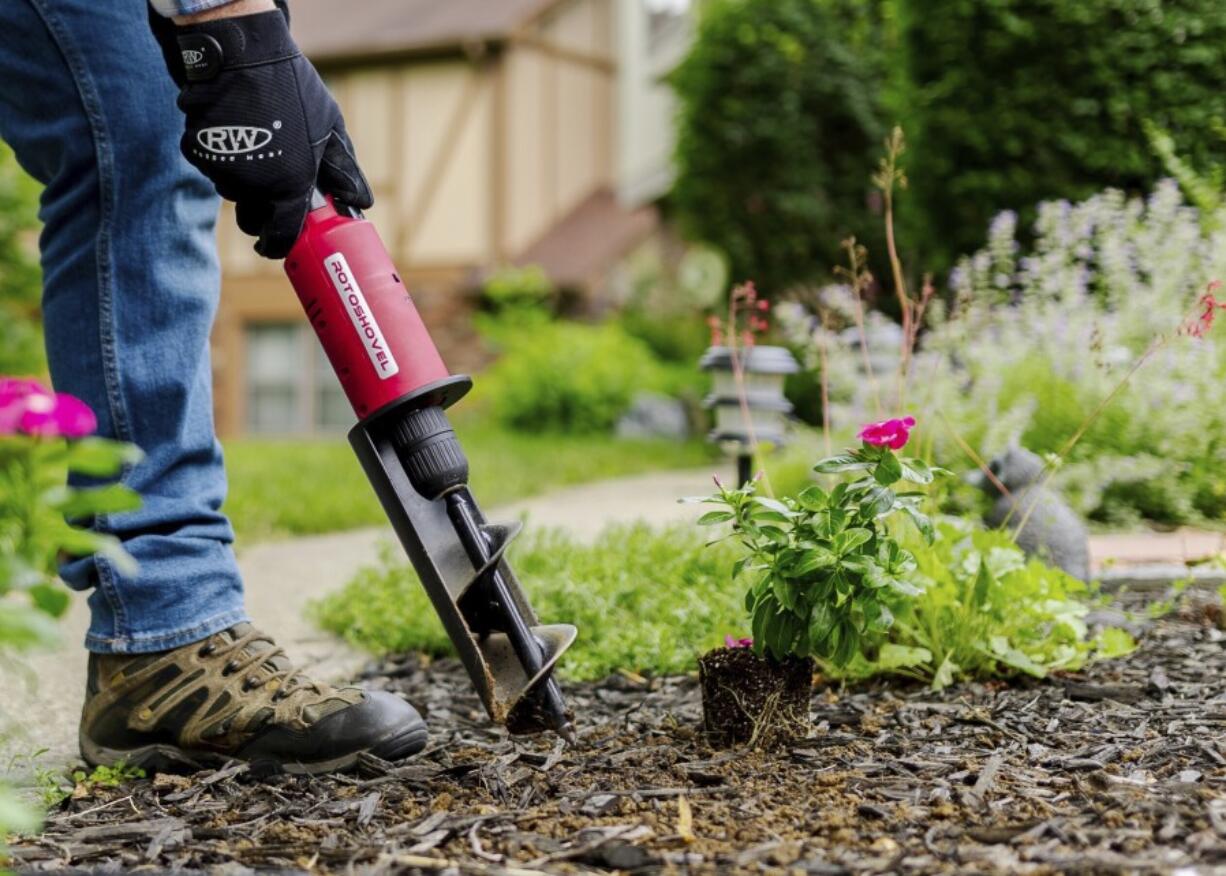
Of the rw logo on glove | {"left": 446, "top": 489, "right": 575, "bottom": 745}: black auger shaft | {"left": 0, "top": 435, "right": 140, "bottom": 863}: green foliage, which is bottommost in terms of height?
{"left": 446, "top": 489, "right": 575, "bottom": 745}: black auger shaft

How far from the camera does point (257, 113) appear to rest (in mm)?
1650

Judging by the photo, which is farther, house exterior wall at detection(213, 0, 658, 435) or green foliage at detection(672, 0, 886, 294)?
house exterior wall at detection(213, 0, 658, 435)

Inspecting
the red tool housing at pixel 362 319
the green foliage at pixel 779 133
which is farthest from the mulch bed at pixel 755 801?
the green foliage at pixel 779 133

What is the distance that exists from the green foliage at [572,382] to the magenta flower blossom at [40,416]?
8.23m

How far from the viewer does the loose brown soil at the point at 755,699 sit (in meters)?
1.82

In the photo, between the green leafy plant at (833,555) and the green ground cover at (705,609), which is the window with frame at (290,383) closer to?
the green ground cover at (705,609)

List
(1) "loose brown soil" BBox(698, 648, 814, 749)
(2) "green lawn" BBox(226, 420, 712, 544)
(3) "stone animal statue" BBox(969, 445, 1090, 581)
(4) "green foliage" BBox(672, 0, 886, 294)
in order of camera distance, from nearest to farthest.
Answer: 1. (1) "loose brown soil" BBox(698, 648, 814, 749)
2. (3) "stone animal statue" BBox(969, 445, 1090, 581)
3. (2) "green lawn" BBox(226, 420, 712, 544)
4. (4) "green foliage" BBox(672, 0, 886, 294)

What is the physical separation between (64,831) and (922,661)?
53.1 inches

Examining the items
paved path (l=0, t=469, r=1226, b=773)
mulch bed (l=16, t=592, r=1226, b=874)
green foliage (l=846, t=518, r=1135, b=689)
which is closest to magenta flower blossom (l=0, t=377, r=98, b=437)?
paved path (l=0, t=469, r=1226, b=773)

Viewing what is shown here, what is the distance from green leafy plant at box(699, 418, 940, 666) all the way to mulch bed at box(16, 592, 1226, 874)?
17 centimetres

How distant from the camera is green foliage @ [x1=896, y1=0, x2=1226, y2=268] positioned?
4891 millimetres

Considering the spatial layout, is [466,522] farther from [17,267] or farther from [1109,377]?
[17,267]

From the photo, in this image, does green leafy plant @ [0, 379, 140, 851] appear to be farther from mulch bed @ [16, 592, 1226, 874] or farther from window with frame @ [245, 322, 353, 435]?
window with frame @ [245, 322, 353, 435]

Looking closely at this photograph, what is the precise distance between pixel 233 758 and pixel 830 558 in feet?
3.02
